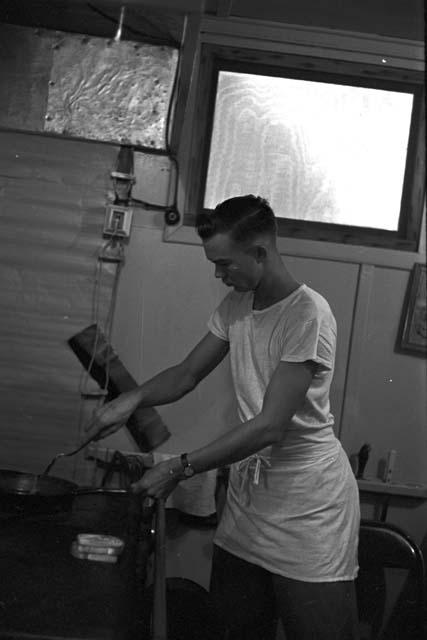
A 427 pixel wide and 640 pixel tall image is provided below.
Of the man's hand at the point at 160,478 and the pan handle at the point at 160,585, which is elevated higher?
the man's hand at the point at 160,478

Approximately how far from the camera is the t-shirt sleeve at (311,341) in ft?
3.66

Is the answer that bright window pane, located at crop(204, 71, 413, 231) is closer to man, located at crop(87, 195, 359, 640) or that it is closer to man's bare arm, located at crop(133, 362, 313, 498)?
man, located at crop(87, 195, 359, 640)

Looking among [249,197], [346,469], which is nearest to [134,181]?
[249,197]

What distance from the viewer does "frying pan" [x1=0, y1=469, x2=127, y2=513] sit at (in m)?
1.15

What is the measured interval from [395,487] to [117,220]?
27.6 inches

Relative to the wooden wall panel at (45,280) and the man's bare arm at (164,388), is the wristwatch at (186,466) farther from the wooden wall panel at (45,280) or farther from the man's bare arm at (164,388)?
the wooden wall panel at (45,280)

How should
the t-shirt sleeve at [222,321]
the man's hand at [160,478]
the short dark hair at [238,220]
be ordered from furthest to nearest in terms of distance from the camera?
the t-shirt sleeve at [222,321] < the short dark hair at [238,220] < the man's hand at [160,478]

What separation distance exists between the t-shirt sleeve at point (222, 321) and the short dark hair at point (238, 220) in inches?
5.6

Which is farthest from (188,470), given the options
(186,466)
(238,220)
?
(238,220)

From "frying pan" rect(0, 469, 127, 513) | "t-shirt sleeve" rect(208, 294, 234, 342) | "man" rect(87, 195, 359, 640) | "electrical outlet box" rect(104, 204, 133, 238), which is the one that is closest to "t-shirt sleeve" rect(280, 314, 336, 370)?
"man" rect(87, 195, 359, 640)

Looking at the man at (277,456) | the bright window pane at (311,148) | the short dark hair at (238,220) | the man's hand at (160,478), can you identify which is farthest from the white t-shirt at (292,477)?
the bright window pane at (311,148)

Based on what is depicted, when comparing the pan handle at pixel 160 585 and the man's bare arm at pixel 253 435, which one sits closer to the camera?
the pan handle at pixel 160 585

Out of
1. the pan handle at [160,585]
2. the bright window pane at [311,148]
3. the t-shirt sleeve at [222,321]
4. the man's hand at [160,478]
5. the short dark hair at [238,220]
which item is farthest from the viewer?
the bright window pane at [311,148]

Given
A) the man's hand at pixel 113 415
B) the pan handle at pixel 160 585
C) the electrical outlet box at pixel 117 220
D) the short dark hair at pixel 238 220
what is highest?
the electrical outlet box at pixel 117 220
